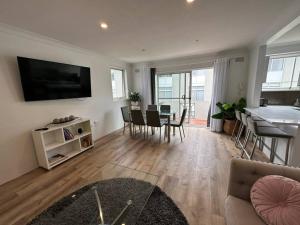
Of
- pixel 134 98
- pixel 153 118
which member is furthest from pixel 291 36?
pixel 134 98

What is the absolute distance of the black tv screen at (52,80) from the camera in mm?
2277

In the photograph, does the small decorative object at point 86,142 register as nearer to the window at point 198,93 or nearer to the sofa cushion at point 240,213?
the sofa cushion at point 240,213

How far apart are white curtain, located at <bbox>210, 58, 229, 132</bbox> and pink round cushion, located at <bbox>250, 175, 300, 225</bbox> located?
337cm

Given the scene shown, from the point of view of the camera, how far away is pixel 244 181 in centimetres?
118

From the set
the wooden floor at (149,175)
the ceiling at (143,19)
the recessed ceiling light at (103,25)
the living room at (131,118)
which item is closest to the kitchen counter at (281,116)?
the living room at (131,118)

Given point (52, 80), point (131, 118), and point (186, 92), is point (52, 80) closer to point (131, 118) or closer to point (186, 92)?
point (131, 118)

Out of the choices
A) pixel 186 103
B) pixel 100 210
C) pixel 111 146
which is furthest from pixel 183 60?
pixel 100 210

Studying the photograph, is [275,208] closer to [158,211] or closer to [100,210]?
[158,211]

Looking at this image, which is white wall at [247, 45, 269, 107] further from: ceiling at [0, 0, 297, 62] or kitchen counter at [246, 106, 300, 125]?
kitchen counter at [246, 106, 300, 125]

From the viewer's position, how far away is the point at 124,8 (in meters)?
1.73

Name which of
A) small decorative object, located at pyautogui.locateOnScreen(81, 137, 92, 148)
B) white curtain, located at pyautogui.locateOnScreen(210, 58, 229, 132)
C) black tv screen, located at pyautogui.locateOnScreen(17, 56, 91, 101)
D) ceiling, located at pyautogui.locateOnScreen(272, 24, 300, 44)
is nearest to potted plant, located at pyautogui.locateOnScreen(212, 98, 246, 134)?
white curtain, located at pyautogui.locateOnScreen(210, 58, 229, 132)

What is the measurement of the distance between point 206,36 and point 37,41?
127 inches

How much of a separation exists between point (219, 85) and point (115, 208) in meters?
4.02

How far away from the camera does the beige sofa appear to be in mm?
1025
